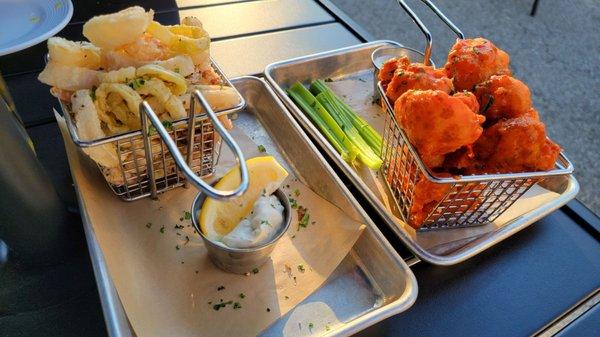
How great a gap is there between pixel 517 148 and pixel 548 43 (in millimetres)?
4328

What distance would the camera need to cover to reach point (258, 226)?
1.18m

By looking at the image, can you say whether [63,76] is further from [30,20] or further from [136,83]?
[30,20]

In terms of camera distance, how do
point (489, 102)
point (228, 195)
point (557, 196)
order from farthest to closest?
point (557, 196), point (489, 102), point (228, 195)

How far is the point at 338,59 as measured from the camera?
6.90 ft

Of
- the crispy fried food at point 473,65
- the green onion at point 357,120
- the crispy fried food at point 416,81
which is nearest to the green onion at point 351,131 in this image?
the green onion at point 357,120

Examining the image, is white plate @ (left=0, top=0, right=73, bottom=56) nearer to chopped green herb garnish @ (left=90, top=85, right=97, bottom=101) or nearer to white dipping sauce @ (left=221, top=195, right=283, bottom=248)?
chopped green herb garnish @ (left=90, top=85, right=97, bottom=101)

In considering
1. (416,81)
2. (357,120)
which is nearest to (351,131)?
(357,120)

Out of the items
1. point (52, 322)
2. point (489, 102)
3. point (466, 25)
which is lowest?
point (466, 25)

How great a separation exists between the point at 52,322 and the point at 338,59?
1.54 meters

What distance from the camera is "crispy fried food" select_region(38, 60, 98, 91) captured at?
1.21 meters

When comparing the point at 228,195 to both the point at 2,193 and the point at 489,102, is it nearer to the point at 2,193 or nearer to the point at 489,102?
the point at 2,193

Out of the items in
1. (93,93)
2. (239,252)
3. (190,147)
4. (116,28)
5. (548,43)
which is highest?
(116,28)

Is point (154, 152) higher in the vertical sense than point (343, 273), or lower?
higher

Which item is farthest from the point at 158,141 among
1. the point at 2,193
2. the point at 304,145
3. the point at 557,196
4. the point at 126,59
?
the point at 557,196
